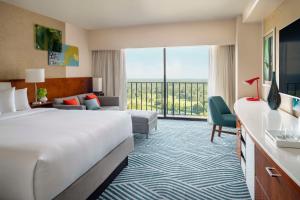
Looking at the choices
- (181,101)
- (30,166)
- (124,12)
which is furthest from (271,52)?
(30,166)

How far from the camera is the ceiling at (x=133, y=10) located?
4145 millimetres

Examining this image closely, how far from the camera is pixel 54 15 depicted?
4.96 m

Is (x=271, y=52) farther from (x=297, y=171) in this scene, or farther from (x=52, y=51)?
(x=52, y=51)

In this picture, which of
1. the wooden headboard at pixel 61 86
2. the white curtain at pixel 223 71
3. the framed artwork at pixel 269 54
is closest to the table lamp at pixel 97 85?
the wooden headboard at pixel 61 86

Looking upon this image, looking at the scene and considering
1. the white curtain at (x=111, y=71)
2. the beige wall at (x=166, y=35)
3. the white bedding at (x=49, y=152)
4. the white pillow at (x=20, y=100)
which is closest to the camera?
the white bedding at (x=49, y=152)

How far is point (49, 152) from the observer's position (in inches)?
65.9

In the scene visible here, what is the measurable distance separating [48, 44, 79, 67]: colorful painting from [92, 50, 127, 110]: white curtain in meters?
0.71

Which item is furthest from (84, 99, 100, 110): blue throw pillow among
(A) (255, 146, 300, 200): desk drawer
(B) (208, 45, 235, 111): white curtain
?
(A) (255, 146, 300, 200): desk drawer

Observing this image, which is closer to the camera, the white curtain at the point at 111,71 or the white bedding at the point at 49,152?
the white bedding at the point at 49,152

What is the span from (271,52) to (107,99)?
11.7ft

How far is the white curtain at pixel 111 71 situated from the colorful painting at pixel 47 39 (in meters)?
1.35

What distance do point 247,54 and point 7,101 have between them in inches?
172

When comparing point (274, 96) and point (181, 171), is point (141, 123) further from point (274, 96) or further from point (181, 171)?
point (274, 96)

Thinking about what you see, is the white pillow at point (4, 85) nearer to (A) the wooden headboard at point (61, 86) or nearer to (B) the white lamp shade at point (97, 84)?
(A) the wooden headboard at point (61, 86)
